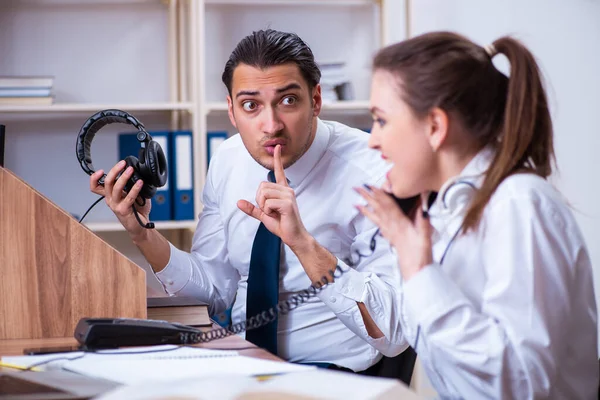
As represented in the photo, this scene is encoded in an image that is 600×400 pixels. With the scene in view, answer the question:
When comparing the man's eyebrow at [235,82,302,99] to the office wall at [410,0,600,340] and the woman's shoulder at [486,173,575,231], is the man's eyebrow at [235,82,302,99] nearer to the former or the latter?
the woman's shoulder at [486,173,575,231]

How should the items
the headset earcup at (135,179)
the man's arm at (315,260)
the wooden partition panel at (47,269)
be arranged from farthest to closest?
the headset earcup at (135,179), the man's arm at (315,260), the wooden partition panel at (47,269)

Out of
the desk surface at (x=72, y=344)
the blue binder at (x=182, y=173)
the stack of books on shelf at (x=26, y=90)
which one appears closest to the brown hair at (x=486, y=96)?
the desk surface at (x=72, y=344)

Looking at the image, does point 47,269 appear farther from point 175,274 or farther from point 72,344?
point 175,274

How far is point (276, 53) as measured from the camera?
5.72ft

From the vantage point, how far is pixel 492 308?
0.98m

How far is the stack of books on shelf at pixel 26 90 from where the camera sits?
2836mm

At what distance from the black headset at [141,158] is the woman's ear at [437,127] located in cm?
64

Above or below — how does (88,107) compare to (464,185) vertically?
above

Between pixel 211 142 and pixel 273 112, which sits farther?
pixel 211 142

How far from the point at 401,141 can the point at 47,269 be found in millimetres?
603

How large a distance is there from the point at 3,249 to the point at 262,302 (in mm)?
606

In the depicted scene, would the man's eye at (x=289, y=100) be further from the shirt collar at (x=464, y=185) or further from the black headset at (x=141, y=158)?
the shirt collar at (x=464, y=185)

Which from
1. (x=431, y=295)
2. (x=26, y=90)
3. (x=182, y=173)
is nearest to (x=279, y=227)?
(x=431, y=295)

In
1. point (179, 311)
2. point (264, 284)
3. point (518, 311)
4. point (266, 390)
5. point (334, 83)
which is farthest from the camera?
point (334, 83)
